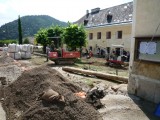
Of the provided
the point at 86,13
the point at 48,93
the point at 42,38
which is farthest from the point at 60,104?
the point at 86,13

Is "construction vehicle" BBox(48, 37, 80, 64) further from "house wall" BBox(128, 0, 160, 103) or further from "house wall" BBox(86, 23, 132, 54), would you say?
"house wall" BBox(128, 0, 160, 103)

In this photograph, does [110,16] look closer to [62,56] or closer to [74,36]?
[74,36]

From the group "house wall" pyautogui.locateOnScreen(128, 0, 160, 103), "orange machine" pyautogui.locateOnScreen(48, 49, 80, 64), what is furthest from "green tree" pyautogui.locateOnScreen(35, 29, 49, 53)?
"house wall" pyautogui.locateOnScreen(128, 0, 160, 103)

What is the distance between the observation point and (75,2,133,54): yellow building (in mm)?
33656

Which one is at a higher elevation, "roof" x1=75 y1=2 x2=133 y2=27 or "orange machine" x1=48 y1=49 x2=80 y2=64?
"roof" x1=75 y1=2 x2=133 y2=27

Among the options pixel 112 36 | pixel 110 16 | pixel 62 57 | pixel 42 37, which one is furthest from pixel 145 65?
pixel 42 37

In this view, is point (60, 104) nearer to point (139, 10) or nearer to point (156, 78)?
point (156, 78)

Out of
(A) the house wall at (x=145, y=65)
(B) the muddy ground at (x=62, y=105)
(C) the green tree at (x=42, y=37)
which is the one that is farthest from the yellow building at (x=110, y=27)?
(B) the muddy ground at (x=62, y=105)

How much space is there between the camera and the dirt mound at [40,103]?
284 inches

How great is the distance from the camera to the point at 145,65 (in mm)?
9359

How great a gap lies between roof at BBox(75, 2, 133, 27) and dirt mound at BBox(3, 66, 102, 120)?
2459cm

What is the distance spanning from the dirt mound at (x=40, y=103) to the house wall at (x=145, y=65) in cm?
264

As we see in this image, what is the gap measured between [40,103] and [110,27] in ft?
99.4

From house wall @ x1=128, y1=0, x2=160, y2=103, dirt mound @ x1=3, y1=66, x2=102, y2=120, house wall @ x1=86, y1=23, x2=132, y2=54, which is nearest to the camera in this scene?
dirt mound @ x1=3, y1=66, x2=102, y2=120
